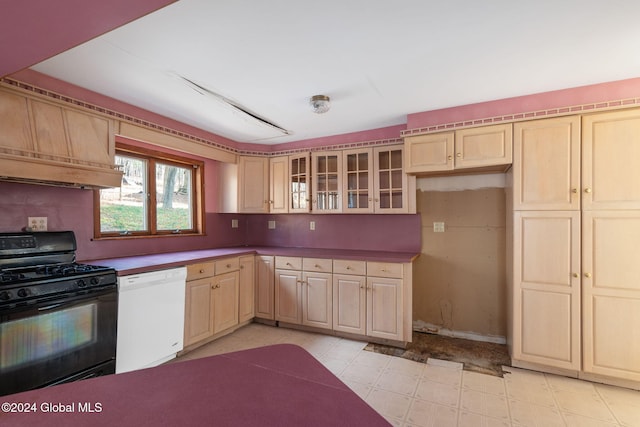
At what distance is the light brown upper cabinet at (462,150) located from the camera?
2.60m

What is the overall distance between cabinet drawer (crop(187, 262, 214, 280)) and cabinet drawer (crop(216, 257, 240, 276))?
0.30ft

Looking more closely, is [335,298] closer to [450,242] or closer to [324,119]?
[450,242]

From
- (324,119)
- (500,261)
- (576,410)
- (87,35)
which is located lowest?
(576,410)

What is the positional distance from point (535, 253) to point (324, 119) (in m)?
2.21

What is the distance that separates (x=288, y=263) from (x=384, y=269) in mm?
1061

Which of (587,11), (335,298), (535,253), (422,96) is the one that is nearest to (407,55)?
(422,96)

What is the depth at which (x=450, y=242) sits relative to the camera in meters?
3.28

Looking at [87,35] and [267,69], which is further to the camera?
[267,69]

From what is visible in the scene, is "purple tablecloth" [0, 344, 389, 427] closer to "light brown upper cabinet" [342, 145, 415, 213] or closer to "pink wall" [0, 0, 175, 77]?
"pink wall" [0, 0, 175, 77]

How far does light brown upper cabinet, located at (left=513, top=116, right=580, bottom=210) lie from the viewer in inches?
93.0

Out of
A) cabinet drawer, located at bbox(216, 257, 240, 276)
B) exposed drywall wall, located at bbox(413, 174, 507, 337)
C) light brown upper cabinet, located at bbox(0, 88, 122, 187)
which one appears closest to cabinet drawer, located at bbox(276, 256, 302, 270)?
cabinet drawer, located at bbox(216, 257, 240, 276)

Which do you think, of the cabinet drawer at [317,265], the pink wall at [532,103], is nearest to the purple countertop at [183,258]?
the cabinet drawer at [317,265]

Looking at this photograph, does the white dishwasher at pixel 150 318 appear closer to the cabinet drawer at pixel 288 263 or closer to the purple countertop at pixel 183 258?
the purple countertop at pixel 183 258

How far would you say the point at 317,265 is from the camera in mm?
3281
